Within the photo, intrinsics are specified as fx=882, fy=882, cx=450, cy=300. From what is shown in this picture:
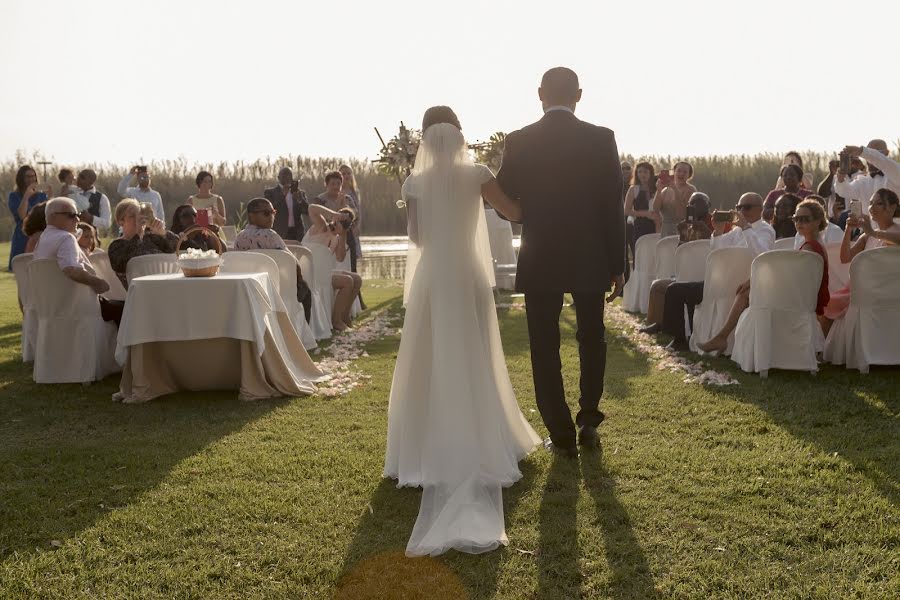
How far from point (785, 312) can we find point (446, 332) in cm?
367

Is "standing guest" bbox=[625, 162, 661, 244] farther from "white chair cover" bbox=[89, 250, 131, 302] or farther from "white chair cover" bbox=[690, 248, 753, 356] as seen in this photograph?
"white chair cover" bbox=[89, 250, 131, 302]

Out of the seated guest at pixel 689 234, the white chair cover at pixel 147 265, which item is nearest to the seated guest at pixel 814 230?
the seated guest at pixel 689 234

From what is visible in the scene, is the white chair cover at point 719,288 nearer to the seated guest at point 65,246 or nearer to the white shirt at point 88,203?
the seated guest at point 65,246

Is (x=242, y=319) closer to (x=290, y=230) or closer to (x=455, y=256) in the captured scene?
(x=455, y=256)

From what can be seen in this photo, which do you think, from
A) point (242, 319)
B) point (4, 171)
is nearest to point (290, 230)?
point (242, 319)

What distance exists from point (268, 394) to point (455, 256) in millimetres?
2789

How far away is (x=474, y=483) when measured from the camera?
404 centimetres

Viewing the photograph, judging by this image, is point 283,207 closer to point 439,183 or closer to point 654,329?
point 654,329

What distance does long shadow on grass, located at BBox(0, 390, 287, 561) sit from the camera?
4.12 meters

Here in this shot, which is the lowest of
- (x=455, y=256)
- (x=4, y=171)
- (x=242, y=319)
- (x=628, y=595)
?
(x=628, y=595)

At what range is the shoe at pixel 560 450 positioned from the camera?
16.0 feet

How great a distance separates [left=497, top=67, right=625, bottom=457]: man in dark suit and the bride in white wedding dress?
0.90 feet

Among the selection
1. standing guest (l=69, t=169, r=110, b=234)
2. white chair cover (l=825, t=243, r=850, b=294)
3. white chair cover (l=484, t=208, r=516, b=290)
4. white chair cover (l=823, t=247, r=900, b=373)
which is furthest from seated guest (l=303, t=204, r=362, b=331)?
white chair cover (l=823, t=247, r=900, b=373)

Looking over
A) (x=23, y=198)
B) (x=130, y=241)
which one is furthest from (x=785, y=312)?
(x=23, y=198)
